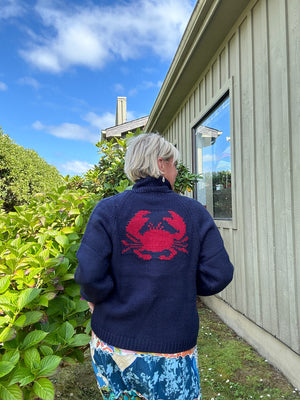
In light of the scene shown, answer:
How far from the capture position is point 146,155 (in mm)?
1337

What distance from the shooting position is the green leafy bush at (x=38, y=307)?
129 cm

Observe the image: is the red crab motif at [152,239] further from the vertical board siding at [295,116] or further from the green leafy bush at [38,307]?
the vertical board siding at [295,116]

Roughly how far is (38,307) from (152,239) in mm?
861

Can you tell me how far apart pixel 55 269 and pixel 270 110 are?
228cm

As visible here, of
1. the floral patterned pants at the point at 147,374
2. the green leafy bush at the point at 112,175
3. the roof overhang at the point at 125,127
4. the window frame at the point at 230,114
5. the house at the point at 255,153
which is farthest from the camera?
the roof overhang at the point at 125,127

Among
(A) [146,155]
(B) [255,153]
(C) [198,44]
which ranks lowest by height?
(A) [146,155]

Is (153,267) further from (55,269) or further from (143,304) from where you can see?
(55,269)

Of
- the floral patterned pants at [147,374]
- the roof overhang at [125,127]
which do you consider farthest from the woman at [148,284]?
the roof overhang at [125,127]

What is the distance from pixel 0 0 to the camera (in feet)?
24.1

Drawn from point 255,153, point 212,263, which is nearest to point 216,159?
point 255,153

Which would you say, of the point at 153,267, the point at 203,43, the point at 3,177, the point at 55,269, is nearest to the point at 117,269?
the point at 153,267

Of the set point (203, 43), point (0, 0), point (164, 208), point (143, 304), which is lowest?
point (143, 304)

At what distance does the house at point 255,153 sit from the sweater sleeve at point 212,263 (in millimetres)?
1349

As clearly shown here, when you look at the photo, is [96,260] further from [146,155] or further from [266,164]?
[266,164]
